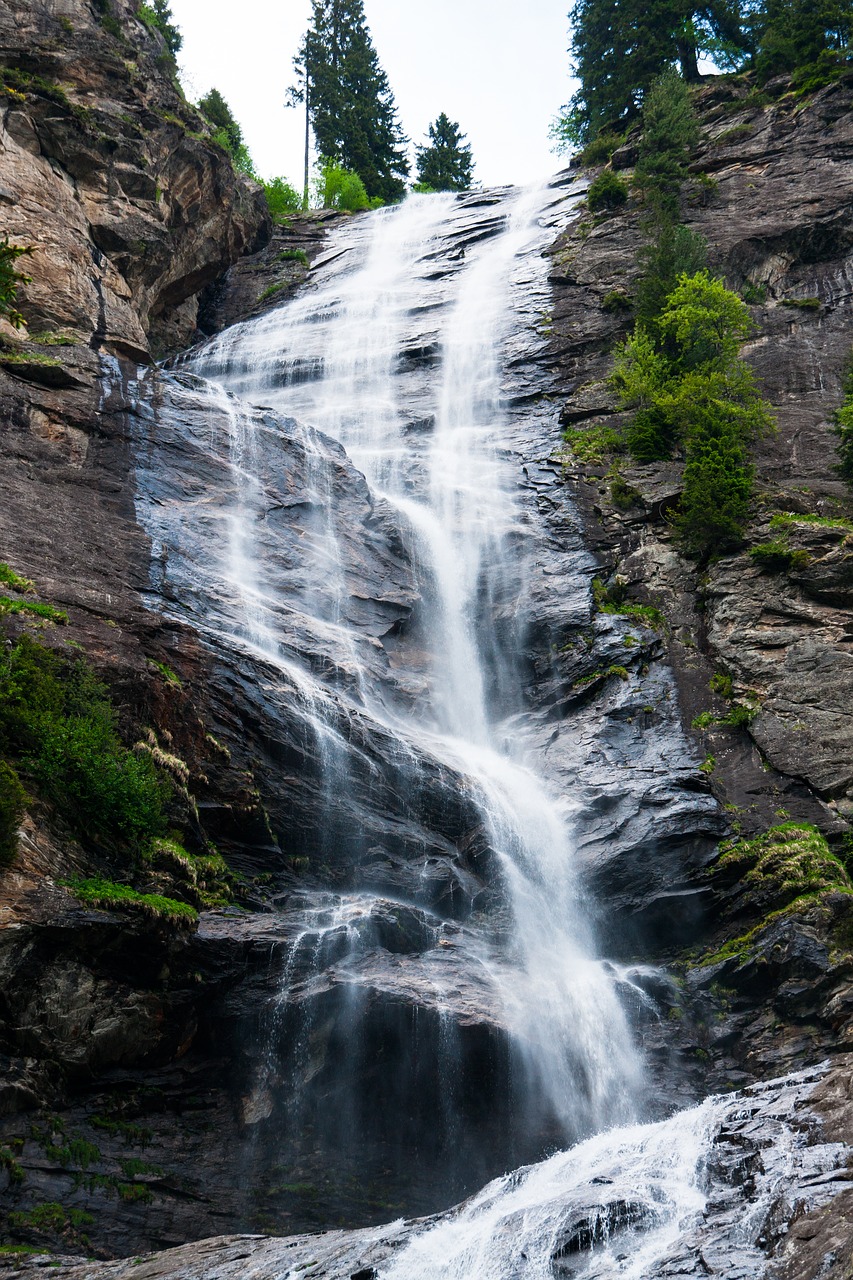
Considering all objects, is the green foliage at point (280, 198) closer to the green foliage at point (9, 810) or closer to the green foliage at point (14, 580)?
the green foliage at point (14, 580)

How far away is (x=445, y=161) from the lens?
55.6 meters

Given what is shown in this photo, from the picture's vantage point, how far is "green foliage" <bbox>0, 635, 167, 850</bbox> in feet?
38.0

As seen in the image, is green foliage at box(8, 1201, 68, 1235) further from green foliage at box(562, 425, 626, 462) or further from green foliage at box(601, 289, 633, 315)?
green foliage at box(601, 289, 633, 315)

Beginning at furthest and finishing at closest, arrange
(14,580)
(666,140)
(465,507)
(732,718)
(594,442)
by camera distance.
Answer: (666,140)
(594,442)
(465,507)
(732,718)
(14,580)

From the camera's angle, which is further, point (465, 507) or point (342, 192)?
point (342, 192)

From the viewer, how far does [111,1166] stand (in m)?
9.95

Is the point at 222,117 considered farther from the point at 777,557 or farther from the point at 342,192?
the point at 777,557

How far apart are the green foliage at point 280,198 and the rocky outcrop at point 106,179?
8905 millimetres

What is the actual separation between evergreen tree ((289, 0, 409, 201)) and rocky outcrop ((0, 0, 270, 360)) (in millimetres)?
19693

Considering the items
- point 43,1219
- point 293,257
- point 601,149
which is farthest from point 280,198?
point 43,1219

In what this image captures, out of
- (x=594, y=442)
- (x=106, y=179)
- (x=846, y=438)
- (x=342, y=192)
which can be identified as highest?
(x=342, y=192)

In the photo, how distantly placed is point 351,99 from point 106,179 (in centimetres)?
3315

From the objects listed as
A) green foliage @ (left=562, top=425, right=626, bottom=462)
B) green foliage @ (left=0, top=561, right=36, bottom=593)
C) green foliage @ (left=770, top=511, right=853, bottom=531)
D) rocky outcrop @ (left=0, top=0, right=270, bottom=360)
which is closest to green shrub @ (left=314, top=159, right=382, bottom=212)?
rocky outcrop @ (left=0, top=0, right=270, bottom=360)

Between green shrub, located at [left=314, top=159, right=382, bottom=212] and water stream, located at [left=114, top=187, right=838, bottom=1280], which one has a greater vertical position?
green shrub, located at [left=314, top=159, right=382, bottom=212]
